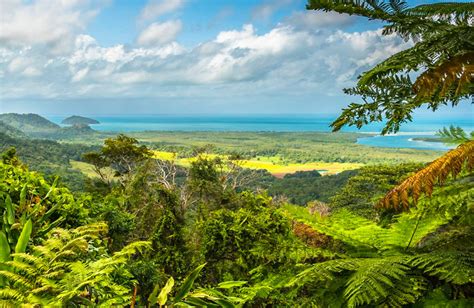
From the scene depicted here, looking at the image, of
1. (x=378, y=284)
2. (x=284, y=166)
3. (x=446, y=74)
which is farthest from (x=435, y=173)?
(x=284, y=166)

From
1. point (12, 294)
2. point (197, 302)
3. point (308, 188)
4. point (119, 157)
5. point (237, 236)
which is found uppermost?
point (12, 294)

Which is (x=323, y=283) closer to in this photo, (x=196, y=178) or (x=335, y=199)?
(x=196, y=178)

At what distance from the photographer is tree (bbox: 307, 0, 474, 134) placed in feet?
6.93

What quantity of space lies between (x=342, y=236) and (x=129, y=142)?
18400 mm

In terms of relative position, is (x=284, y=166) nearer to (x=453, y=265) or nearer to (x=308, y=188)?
(x=308, y=188)

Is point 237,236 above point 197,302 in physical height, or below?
below

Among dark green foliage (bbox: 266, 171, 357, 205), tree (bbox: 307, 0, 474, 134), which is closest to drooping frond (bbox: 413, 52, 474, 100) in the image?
tree (bbox: 307, 0, 474, 134)

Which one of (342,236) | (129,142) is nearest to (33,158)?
(129,142)

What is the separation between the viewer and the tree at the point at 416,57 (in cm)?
211

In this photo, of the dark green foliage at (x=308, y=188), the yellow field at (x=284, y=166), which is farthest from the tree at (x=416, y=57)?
the yellow field at (x=284, y=166)

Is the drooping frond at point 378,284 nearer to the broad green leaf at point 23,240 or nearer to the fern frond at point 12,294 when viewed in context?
the fern frond at point 12,294

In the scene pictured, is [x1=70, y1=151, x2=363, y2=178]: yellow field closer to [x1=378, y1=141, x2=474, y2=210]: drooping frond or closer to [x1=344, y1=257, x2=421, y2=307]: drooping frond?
[x1=344, y1=257, x2=421, y2=307]: drooping frond

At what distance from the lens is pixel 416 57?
227 cm

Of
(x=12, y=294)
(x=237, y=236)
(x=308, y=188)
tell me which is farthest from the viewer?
(x=308, y=188)
